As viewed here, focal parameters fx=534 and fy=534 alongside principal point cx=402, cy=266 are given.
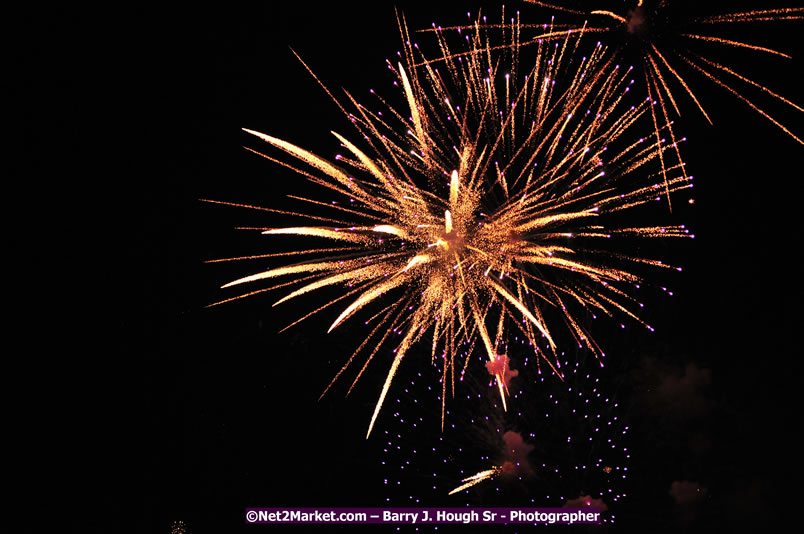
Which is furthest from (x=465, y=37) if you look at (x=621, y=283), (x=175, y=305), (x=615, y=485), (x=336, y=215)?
(x=615, y=485)

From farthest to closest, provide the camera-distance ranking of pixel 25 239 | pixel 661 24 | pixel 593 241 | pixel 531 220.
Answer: pixel 25 239 < pixel 593 241 < pixel 531 220 < pixel 661 24

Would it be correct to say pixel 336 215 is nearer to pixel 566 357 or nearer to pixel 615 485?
pixel 566 357

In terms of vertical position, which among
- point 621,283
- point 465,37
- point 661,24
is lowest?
point 621,283

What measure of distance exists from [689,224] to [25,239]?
6441 millimetres

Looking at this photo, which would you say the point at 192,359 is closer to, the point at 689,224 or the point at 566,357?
the point at 566,357

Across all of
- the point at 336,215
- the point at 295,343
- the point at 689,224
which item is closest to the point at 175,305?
the point at 295,343

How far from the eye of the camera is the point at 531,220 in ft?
12.7

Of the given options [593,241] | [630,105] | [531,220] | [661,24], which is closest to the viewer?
[661,24]

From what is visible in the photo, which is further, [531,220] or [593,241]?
[593,241]

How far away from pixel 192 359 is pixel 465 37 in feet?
13.7

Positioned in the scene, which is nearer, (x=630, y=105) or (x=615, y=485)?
→ (x=630, y=105)

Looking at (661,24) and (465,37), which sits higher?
(465,37)

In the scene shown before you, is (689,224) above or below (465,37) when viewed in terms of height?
below

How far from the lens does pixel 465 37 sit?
14.0 ft
